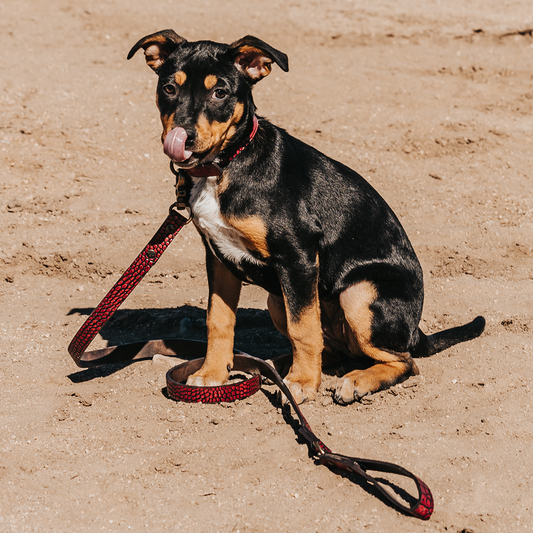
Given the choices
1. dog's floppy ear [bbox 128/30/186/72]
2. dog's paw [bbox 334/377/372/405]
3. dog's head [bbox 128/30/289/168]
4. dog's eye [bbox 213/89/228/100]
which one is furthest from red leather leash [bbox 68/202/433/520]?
dog's floppy ear [bbox 128/30/186/72]

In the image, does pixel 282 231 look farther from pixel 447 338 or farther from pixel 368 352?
pixel 447 338

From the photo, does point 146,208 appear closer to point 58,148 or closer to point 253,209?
point 58,148

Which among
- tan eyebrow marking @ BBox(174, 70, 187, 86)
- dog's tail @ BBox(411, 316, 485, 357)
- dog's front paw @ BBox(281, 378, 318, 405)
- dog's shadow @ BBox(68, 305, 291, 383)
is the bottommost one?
dog's shadow @ BBox(68, 305, 291, 383)

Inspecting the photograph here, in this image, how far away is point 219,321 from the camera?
182 inches

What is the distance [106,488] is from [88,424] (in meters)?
0.67

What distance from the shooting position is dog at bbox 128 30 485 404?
13.2 ft

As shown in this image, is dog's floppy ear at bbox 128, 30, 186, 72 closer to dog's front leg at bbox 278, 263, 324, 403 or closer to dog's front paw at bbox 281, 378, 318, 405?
dog's front leg at bbox 278, 263, 324, 403

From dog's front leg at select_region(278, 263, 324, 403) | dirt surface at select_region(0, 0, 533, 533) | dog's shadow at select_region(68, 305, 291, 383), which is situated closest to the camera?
dirt surface at select_region(0, 0, 533, 533)

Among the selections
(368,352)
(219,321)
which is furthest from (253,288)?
(368,352)

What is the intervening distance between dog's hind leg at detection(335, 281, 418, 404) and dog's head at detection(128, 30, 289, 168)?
1.39 meters

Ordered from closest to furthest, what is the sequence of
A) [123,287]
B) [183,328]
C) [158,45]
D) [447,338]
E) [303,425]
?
[303,425]
[158,45]
[123,287]
[447,338]
[183,328]

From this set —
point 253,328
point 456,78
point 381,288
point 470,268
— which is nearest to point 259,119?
point 381,288

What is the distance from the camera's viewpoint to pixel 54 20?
10781 mm

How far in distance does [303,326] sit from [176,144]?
1.46 m
